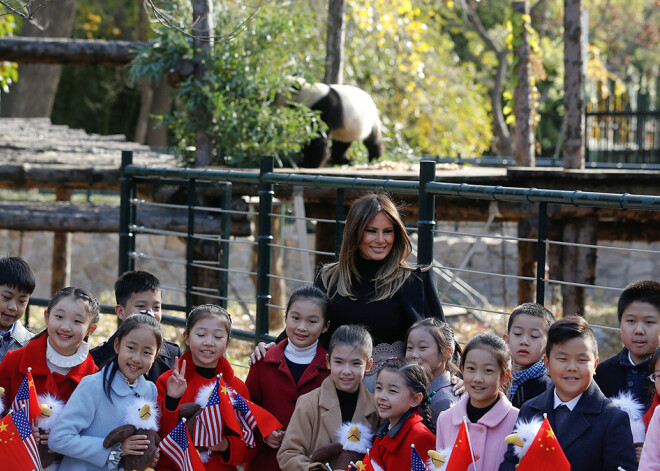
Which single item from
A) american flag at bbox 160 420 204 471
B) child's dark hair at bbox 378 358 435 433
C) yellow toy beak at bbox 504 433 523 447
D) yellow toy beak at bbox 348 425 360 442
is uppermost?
child's dark hair at bbox 378 358 435 433

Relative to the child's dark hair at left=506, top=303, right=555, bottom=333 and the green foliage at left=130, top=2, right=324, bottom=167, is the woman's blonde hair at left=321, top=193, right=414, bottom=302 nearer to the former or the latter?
the child's dark hair at left=506, top=303, right=555, bottom=333

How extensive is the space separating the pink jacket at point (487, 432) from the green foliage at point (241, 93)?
204 inches

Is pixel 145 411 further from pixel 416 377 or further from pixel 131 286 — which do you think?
pixel 416 377

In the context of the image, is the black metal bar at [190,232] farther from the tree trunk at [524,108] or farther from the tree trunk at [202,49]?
the tree trunk at [524,108]

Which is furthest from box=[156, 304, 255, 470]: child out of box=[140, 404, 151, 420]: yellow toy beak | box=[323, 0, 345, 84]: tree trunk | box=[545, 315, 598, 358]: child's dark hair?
box=[323, 0, 345, 84]: tree trunk

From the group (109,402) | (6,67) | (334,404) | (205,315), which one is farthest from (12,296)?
(6,67)

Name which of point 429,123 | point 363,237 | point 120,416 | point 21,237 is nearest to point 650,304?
point 363,237

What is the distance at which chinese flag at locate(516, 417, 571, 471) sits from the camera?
2711mm

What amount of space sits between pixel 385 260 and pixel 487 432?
3.12 ft

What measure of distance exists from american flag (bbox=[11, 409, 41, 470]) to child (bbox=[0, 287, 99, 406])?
0.30m

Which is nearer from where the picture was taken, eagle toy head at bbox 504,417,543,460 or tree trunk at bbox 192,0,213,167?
eagle toy head at bbox 504,417,543,460

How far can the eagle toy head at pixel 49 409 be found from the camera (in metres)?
3.42

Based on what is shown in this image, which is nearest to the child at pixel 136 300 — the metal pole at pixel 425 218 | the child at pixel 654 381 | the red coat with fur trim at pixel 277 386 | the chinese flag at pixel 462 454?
the red coat with fur trim at pixel 277 386

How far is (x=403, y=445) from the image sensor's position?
3.20 meters
